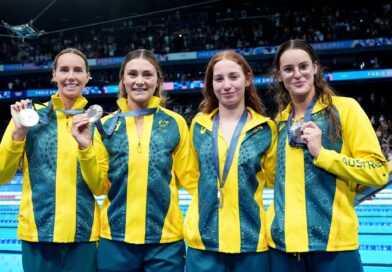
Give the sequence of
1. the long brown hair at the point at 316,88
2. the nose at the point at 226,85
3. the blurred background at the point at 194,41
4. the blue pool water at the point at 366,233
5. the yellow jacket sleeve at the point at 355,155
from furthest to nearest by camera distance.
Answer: the blurred background at the point at 194,41 → the blue pool water at the point at 366,233 → the nose at the point at 226,85 → the long brown hair at the point at 316,88 → the yellow jacket sleeve at the point at 355,155

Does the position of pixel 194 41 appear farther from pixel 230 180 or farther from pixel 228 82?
pixel 230 180

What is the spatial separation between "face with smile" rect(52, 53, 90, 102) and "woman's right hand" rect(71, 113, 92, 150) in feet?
Answer: 0.99

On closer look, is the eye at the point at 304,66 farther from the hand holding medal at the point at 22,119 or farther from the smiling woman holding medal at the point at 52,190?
the hand holding medal at the point at 22,119

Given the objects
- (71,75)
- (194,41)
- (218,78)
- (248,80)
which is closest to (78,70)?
(71,75)

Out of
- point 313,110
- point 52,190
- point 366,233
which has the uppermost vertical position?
point 313,110

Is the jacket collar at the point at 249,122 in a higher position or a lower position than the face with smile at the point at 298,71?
lower

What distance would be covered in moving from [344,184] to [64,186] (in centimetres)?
138

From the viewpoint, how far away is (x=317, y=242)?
1.69m

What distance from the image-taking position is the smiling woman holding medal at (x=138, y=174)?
1.89 m

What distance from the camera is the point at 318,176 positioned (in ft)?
5.74

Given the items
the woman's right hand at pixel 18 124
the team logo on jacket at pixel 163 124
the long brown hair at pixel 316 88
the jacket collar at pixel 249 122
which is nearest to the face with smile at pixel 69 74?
the woman's right hand at pixel 18 124

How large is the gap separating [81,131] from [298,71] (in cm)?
108

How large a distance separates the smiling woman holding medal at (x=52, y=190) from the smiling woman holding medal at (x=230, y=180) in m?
0.56

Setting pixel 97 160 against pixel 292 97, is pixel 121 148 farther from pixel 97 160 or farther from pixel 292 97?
pixel 292 97
